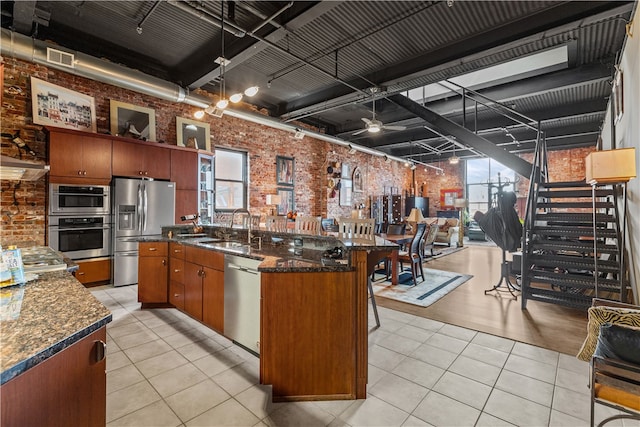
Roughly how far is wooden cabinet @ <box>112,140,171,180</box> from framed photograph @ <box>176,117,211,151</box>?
0.61 meters

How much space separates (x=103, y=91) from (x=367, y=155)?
8.58m

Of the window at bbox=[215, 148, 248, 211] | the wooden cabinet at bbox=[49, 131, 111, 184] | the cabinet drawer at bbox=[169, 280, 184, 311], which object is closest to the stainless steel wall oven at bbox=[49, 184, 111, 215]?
the wooden cabinet at bbox=[49, 131, 111, 184]

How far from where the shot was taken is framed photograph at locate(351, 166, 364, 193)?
34.9 ft

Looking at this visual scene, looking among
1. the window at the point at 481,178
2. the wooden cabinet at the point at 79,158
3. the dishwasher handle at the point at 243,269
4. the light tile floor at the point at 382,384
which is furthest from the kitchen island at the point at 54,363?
the window at the point at 481,178

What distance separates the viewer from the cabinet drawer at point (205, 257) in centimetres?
290

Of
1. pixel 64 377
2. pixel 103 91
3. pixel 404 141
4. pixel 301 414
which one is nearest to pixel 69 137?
pixel 103 91

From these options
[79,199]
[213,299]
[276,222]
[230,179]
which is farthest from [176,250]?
[230,179]

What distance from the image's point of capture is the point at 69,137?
425 cm

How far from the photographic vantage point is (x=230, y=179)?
23.1 feet

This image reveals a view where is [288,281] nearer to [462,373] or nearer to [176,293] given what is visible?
[462,373]

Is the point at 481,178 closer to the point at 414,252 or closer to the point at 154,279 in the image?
the point at 414,252

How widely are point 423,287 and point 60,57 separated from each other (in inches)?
252

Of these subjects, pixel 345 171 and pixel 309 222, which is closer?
pixel 309 222

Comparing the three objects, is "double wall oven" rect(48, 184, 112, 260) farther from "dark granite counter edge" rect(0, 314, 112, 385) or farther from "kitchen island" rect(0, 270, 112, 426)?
"dark granite counter edge" rect(0, 314, 112, 385)
